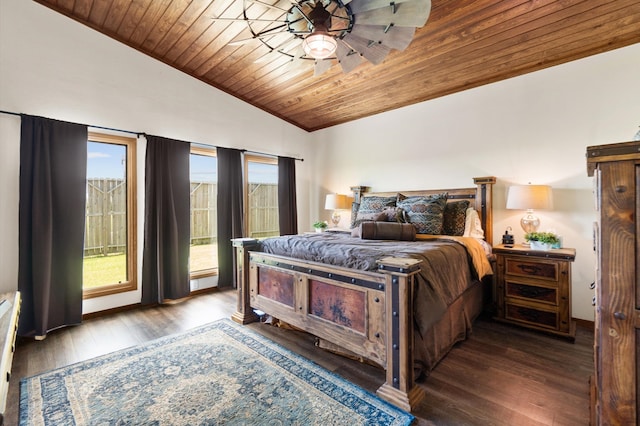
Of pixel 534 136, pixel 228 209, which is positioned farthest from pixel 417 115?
pixel 228 209

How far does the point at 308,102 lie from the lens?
443 centimetres

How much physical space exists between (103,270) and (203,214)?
1367 millimetres

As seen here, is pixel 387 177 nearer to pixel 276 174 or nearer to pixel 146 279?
→ pixel 276 174

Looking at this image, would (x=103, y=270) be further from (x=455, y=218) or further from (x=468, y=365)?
(x=455, y=218)

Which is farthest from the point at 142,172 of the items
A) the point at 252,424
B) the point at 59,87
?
the point at 252,424

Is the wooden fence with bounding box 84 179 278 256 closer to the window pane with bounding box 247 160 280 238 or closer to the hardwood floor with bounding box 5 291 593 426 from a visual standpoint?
the window pane with bounding box 247 160 280 238

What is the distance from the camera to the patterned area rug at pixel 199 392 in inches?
66.1

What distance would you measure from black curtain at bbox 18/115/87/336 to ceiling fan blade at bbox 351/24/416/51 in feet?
9.90

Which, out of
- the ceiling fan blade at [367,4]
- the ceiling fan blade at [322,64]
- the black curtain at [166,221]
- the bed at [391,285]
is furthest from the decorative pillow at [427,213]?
the black curtain at [166,221]

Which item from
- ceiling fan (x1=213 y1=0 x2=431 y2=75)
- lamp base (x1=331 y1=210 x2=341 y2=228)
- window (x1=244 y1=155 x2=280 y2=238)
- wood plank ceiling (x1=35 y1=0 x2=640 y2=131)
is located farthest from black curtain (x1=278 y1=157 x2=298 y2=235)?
ceiling fan (x1=213 y1=0 x2=431 y2=75)

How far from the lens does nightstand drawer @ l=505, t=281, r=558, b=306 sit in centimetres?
268

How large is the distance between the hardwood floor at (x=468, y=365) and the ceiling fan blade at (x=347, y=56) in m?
2.38

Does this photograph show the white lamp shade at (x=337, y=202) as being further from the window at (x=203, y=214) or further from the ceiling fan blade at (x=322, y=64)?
the ceiling fan blade at (x=322, y=64)

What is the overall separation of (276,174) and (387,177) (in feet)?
6.33
